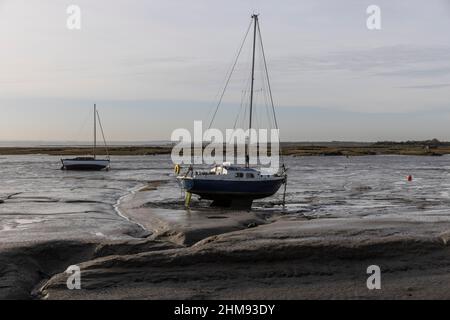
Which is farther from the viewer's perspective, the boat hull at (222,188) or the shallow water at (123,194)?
the boat hull at (222,188)

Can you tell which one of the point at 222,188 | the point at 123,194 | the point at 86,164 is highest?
the point at 222,188

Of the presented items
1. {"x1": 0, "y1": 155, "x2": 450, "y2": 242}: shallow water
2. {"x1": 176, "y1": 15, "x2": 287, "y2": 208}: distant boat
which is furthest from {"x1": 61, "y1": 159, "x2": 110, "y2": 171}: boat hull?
{"x1": 176, "y1": 15, "x2": 287, "y2": 208}: distant boat

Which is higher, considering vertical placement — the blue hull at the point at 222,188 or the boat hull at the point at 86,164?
the blue hull at the point at 222,188

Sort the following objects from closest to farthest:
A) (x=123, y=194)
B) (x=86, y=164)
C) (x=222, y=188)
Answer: (x=222, y=188)
(x=123, y=194)
(x=86, y=164)

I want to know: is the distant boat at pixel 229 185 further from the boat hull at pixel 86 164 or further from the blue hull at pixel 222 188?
the boat hull at pixel 86 164

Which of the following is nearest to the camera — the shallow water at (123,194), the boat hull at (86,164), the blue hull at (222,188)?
the shallow water at (123,194)

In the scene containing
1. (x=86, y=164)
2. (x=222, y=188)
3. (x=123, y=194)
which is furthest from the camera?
(x=86, y=164)

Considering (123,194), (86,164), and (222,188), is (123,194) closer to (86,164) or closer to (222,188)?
(222,188)

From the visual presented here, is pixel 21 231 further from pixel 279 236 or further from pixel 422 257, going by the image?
pixel 422 257

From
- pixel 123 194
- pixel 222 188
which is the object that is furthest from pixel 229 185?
pixel 123 194

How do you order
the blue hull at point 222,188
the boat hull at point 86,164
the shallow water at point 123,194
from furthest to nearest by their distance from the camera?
1. the boat hull at point 86,164
2. the blue hull at point 222,188
3. the shallow water at point 123,194

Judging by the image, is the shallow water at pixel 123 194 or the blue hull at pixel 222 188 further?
the blue hull at pixel 222 188


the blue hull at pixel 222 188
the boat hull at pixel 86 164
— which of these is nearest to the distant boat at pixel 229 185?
the blue hull at pixel 222 188

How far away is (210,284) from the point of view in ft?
32.6
